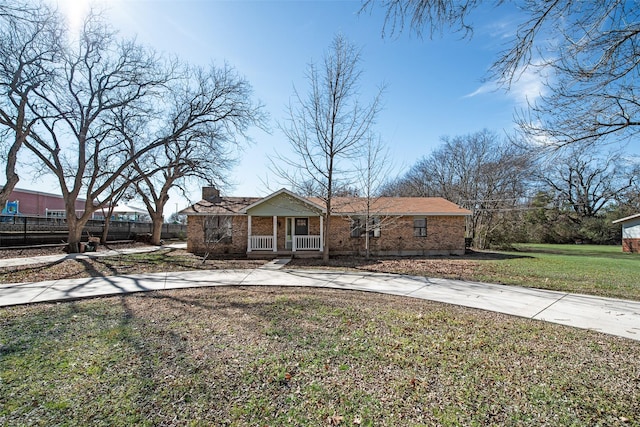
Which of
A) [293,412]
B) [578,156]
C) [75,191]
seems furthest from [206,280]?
[75,191]

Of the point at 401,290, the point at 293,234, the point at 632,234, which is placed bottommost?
the point at 401,290

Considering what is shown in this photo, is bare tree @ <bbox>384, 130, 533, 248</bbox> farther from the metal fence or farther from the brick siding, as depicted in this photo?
the metal fence

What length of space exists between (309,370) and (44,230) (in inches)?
936

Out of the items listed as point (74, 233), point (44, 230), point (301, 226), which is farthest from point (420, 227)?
point (44, 230)

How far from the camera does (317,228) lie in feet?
57.1

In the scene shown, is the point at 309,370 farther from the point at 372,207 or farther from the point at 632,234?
the point at 632,234

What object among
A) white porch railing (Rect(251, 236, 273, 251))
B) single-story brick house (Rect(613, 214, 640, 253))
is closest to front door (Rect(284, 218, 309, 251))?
white porch railing (Rect(251, 236, 273, 251))

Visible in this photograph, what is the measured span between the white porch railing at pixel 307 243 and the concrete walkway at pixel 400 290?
5.43 meters

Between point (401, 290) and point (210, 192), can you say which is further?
point (210, 192)

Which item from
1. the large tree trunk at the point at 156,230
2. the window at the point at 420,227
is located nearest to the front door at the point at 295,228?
the window at the point at 420,227

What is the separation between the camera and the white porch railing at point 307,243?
16.5 m

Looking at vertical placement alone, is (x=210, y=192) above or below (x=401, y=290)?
above

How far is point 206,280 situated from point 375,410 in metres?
7.35

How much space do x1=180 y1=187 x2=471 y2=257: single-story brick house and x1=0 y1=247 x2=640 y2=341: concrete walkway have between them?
5.60 meters
